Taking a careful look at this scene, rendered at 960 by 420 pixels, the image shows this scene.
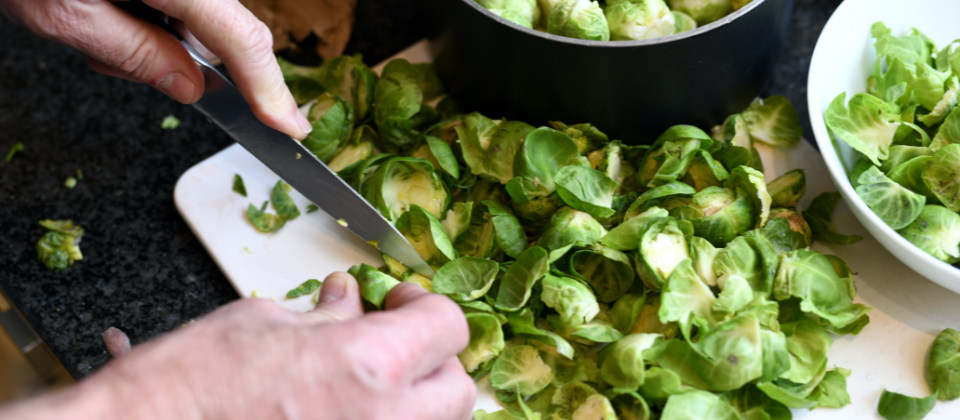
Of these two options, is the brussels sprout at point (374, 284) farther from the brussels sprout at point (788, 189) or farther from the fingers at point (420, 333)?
the brussels sprout at point (788, 189)

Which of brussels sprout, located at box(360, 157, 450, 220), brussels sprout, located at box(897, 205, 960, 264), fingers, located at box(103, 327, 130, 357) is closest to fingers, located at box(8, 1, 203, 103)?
brussels sprout, located at box(360, 157, 450, 220)

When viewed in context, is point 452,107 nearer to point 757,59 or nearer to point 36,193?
point 757,59

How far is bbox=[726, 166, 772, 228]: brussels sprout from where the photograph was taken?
981mm

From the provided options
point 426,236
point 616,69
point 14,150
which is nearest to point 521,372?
point 426,236

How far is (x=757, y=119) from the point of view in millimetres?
1172

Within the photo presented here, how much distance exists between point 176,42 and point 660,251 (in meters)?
0.78

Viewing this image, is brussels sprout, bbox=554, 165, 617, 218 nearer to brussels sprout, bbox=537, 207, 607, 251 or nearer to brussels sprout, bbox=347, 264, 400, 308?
brussels sprout, bbox=537, 207, 607, 251

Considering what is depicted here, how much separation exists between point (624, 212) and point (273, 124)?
0.57 metres

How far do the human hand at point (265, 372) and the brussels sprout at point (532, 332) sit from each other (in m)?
0.23

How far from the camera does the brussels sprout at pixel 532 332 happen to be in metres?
0.91

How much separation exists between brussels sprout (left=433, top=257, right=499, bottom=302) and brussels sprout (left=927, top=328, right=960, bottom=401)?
0.65 meters

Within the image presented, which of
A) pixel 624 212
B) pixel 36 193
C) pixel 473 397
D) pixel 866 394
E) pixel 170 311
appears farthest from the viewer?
pixel 36 193

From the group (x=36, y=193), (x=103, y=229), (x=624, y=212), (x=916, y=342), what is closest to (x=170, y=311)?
(x=103, y=229)

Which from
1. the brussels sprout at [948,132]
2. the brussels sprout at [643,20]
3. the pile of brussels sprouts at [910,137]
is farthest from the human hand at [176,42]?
the brussels sprout at [948,132]
